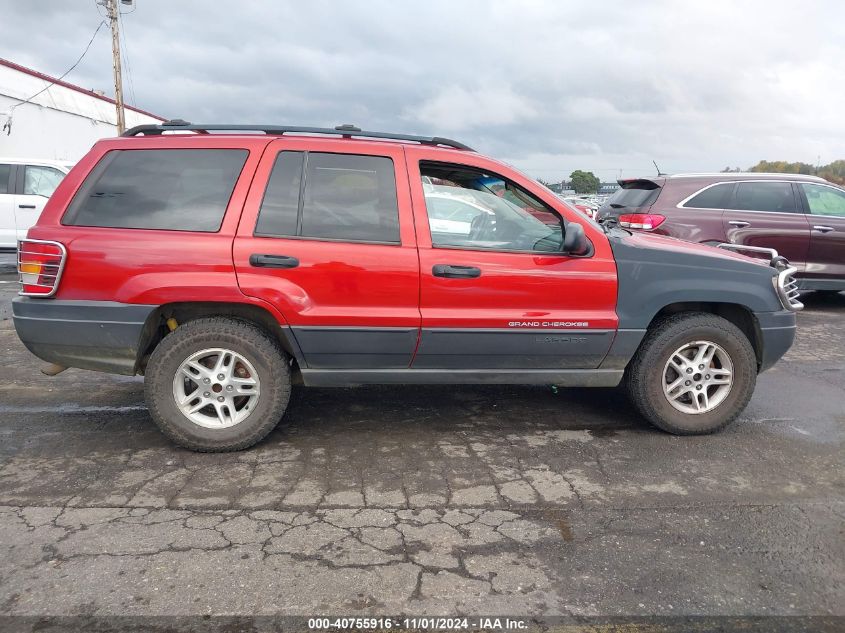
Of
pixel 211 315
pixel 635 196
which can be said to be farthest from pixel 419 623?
pixel 635 196

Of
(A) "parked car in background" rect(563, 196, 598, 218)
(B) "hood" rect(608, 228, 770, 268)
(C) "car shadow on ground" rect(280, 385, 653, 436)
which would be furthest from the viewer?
(C) "car shadow on ground" rect(280, 385, 653, 436)

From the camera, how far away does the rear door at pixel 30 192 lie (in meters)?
10.8

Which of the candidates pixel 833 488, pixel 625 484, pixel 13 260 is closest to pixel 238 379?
pixel 625 484

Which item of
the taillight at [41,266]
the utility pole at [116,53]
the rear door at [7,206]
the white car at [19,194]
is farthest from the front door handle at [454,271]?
the utility pole at [116,53]

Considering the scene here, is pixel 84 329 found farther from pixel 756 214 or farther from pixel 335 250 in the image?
pixel 756 214

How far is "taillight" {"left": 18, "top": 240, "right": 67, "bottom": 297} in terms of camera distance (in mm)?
3504

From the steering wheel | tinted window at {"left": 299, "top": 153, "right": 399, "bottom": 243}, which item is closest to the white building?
tinted window at {"left": 299, "top": 153, "right": 399, "bottom": 243}

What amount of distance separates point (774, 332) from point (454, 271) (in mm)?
2175

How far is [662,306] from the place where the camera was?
12.9 feet

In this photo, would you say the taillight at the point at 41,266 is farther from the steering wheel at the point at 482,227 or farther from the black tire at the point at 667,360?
the black tire at the point at 667,360

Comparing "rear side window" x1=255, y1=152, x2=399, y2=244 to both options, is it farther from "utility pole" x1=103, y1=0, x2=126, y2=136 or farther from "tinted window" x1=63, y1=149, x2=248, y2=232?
"utility pole" x1=103, y1=0, x2=126, y2=136

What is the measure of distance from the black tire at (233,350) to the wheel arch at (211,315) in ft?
0.16

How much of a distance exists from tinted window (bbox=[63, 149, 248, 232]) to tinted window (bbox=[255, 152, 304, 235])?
0.21 meters

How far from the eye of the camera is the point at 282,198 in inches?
144
